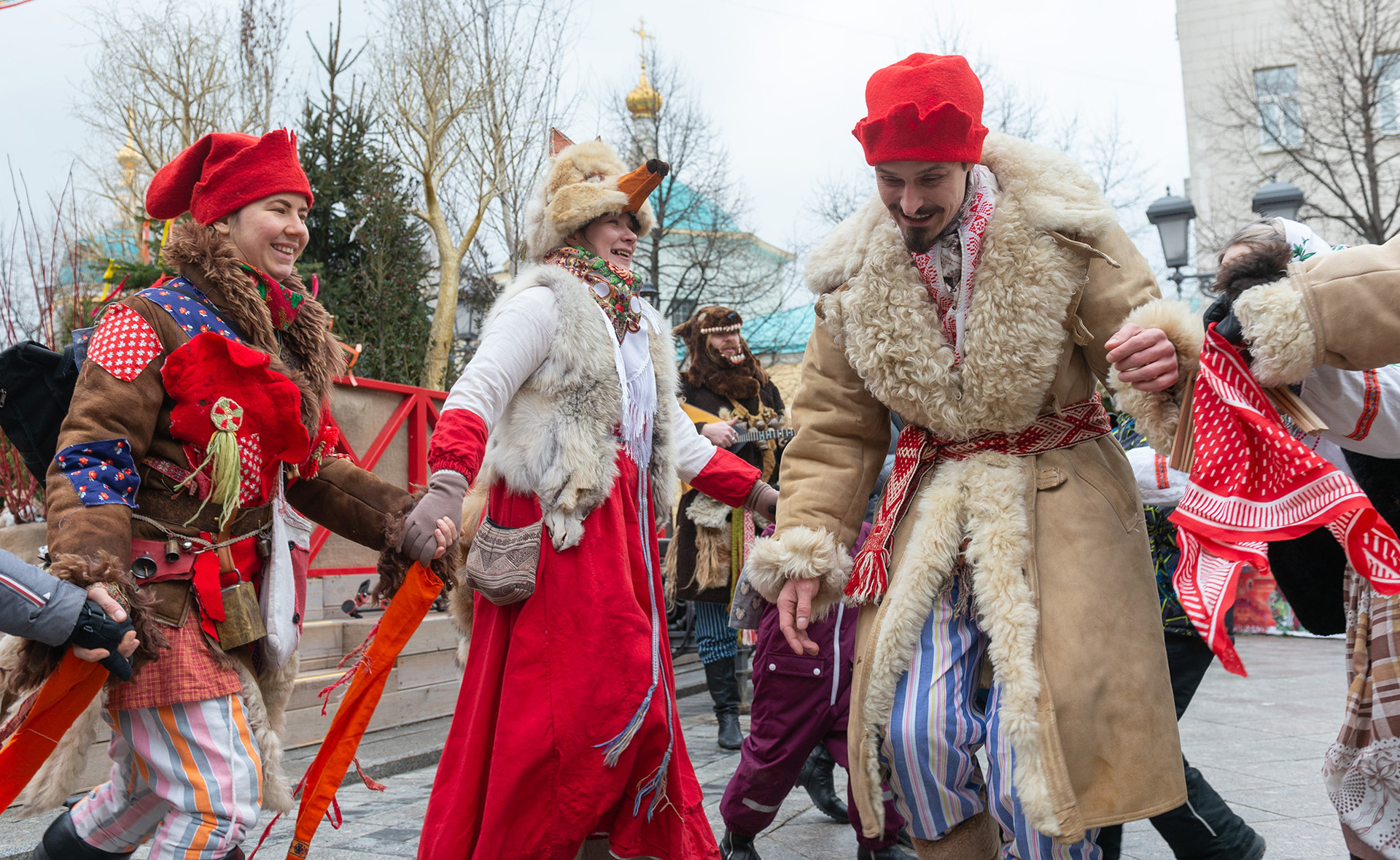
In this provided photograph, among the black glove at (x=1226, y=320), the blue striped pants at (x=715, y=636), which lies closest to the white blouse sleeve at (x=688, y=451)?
the black glove at (x=1226, y=320)

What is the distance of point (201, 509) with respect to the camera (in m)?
2.57

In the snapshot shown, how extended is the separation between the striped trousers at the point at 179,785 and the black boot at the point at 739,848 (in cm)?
162

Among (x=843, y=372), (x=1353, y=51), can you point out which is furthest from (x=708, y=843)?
(x=1353, y=51)

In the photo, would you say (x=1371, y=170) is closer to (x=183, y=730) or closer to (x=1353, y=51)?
(x=1353, y=51)

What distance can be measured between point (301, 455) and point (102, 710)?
736mm

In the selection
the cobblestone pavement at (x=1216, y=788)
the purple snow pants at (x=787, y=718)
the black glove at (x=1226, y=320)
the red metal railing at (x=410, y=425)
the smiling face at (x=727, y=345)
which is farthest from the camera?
the red metal railing at (x=410, y=425)

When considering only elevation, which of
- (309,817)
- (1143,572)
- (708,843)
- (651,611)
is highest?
(1143,572)

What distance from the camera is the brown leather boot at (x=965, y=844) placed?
2.38 m

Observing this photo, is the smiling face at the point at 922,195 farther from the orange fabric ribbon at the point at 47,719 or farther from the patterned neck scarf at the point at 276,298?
the orange fabric ribbon at the point at 47,719

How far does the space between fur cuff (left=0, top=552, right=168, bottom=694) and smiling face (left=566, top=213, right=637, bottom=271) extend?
1.73m

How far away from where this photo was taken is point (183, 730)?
244cm

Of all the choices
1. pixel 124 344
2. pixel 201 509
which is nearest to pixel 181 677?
pixel 201 509

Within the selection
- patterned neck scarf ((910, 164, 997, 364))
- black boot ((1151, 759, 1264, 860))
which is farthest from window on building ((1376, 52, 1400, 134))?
patterned neck scarf ((910, 164, 997, 364))

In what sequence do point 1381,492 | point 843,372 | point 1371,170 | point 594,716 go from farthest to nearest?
point 1371,170
point 594,716
point 843,372
point 1381,492
